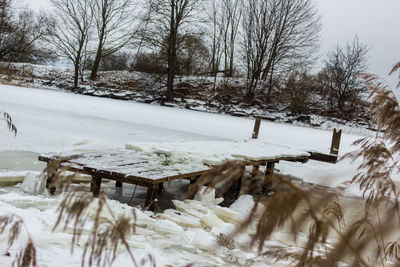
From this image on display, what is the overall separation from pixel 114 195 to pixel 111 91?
1876cm

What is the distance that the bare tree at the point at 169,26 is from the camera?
2236 centimetres

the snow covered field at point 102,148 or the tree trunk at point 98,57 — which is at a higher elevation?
the tree trunk at point 98,57

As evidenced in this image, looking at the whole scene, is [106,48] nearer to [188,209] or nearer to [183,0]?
[183,0]

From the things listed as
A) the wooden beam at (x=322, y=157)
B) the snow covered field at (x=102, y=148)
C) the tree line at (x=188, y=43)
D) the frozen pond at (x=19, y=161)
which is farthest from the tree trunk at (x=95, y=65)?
the frozen pond at (x=19, y=161)

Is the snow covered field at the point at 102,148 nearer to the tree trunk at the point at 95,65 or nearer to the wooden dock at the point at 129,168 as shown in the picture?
the wooden dock at the point at 129,168

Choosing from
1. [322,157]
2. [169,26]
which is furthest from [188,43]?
[322,157]

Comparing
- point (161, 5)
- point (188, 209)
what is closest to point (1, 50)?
point (161, 5)

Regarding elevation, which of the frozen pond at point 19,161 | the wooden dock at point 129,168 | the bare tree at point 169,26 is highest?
the bare tree at point 169,26

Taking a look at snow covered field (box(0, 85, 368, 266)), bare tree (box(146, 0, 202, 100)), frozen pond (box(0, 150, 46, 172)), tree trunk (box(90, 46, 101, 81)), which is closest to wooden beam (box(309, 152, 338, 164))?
snow covered field (box(0, 85, 368, 266))

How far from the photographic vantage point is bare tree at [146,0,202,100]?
22.4 metres

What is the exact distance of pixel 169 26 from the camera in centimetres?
2311

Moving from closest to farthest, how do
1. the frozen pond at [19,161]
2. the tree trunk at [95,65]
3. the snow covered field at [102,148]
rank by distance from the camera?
1. the snow covered field at [102,148]
2. the frozen pond at [19,161]
3. the tree trunk at [95,65]

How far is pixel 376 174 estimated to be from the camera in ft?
4.92

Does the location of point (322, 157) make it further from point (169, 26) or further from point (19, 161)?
point (169, 26)
